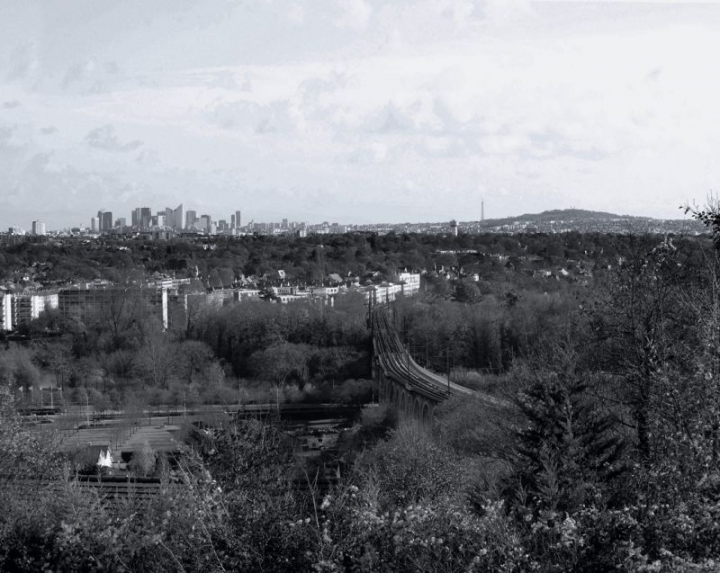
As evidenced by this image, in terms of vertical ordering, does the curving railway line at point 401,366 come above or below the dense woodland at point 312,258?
below

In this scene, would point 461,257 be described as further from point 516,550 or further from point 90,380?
point 516,550

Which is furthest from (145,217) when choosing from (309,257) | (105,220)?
(309,257)

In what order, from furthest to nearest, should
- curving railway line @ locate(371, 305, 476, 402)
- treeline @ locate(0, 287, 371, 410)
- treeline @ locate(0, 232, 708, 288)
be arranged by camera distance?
1. treeline @ locate(0, 232, 708, 288)
2. treeline @ locate(0, 287, 371, 410)
3. curving railway line @ locate(371, 305, 476, 402)

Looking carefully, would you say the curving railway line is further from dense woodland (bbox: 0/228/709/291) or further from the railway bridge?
dense woodland (bbox: 0/228/709/291)

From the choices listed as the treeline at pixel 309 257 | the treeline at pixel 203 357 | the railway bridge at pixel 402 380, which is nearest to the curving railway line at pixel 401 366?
the railway bridge at pixel 402 380

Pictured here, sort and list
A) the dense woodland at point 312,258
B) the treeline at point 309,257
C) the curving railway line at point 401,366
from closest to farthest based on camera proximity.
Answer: the curving railway line at point 401,366
the dense woodland at point 312,258
the treeline at point 309,257

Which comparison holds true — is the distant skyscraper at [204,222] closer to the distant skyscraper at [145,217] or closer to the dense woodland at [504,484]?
the distant skyscraper at [145,217]

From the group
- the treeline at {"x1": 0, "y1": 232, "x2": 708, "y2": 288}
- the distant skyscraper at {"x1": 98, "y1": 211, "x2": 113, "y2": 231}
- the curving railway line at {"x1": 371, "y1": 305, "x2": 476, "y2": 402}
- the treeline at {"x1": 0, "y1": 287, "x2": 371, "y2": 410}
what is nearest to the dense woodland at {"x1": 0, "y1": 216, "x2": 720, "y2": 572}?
the curving railway line at {"x1": 371, "y1": 305, "x2": 476, "y2": 402}

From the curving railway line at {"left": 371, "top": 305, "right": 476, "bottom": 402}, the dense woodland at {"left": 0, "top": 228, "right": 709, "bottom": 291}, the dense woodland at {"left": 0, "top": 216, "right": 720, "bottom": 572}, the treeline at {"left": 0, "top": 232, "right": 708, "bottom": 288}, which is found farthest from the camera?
the treeline at {"left": 0, "top": 232, "right": 708, "bottom": 288}

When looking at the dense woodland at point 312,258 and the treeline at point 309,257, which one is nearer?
the dense woodland at point 312,258
